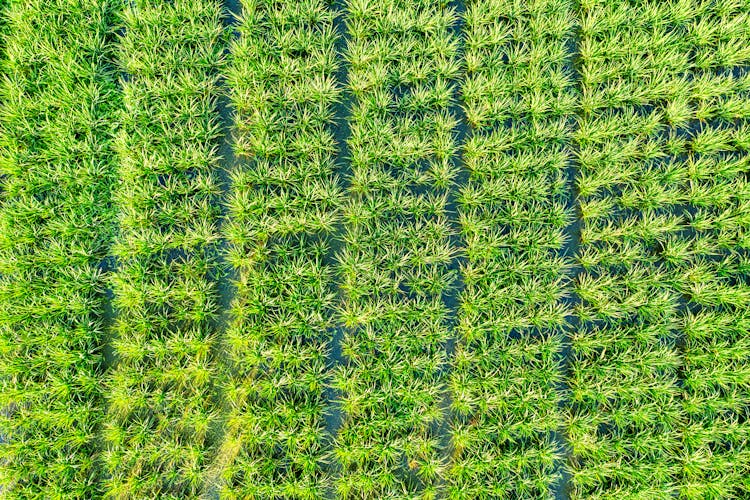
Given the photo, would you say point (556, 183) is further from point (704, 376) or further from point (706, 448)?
point (706, 448)

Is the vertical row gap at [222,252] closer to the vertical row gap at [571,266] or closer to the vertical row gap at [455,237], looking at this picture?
Result: the vertical row gap at [455,237]

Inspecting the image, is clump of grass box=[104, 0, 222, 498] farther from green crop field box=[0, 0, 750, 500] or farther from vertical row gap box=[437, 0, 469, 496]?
vertical row gap box=[437, 0, 469, 496]

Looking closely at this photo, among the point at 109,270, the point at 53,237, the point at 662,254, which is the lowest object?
the point at 109,270

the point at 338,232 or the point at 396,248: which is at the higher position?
the point at 338,232

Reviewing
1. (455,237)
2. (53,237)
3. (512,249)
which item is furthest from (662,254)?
(53,237)

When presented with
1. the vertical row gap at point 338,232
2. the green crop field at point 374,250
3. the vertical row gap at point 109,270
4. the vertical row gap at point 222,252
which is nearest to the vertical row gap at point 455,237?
the green crop field at point 374,250

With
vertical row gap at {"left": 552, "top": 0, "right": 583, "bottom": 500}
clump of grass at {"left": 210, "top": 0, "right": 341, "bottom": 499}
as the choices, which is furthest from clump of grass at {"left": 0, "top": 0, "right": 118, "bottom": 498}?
vertical row gap at {"left": 552, "top": 0, "right": 583, "bottom": 500}

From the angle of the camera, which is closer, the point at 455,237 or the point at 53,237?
the point at 53,237

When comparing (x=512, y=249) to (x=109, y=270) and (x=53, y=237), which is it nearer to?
(x=109, y=270)
